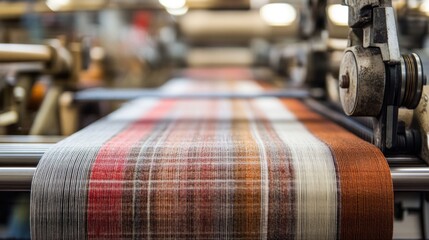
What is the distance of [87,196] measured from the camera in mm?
621

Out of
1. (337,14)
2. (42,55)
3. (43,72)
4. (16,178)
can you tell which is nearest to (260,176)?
(16,178)

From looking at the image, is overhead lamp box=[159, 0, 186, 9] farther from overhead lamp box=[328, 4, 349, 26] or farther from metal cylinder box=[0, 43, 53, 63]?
overhead lamp box=[328, 4, 349, 26]

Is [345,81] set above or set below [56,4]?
below

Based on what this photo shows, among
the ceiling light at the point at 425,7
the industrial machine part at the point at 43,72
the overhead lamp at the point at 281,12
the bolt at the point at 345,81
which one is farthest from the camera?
the overhead lamp at the point at 281,12

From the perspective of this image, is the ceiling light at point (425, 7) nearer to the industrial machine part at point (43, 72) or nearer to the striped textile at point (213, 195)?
the striped textile at point (213, 195)

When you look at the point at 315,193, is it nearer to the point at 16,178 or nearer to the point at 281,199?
the point at 281,199

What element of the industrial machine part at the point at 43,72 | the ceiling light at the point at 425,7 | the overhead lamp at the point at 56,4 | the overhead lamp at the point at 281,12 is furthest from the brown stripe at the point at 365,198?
the overhead lamp at the point at 281,12

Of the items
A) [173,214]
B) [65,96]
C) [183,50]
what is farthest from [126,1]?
[183,50]

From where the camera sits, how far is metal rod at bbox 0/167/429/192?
24.6 inches

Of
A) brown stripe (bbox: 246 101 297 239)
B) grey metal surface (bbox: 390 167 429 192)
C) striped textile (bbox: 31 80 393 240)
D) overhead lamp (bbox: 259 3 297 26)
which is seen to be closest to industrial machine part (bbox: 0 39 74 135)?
striped textile (bbox: 31 80 393 240)

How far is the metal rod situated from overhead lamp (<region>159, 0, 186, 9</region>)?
134 cm

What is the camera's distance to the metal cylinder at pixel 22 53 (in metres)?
1.14

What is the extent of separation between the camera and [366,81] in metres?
0.65

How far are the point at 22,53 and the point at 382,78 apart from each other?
0.87 m
